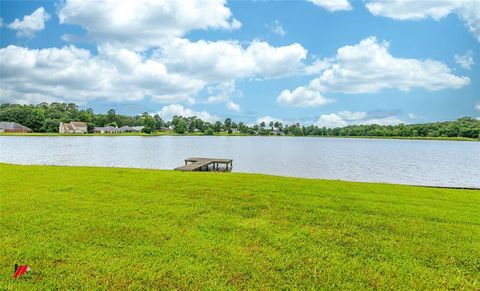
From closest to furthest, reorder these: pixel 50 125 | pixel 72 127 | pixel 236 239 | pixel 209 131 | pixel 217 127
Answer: pixel 236 239 → pixel 50 125 → pixel 72 127 → pixel 209 131 → pixel 217 127

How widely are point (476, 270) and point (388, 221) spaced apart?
6.50ft

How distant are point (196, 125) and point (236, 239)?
15397 centimetres

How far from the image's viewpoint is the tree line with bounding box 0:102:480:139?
106 metres

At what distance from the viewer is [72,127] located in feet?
365

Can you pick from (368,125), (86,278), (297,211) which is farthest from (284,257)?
(368,125)

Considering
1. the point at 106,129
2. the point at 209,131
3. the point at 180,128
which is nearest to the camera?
the point at 106,129

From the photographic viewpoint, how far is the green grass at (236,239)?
420 cm

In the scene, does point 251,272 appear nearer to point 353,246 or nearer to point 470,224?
point 353,246

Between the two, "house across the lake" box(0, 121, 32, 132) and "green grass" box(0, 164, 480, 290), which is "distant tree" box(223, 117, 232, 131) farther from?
"green grass" box(0, 164, 480, 290)

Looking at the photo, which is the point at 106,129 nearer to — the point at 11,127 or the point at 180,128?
the point at 180,128

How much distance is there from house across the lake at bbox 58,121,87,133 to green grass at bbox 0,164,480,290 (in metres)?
112

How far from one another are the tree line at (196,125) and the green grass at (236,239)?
116 meters

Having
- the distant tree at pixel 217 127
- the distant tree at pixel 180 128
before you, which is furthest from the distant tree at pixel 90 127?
the distant tree at pixel 217 127

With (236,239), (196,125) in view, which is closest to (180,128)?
(196,125)
